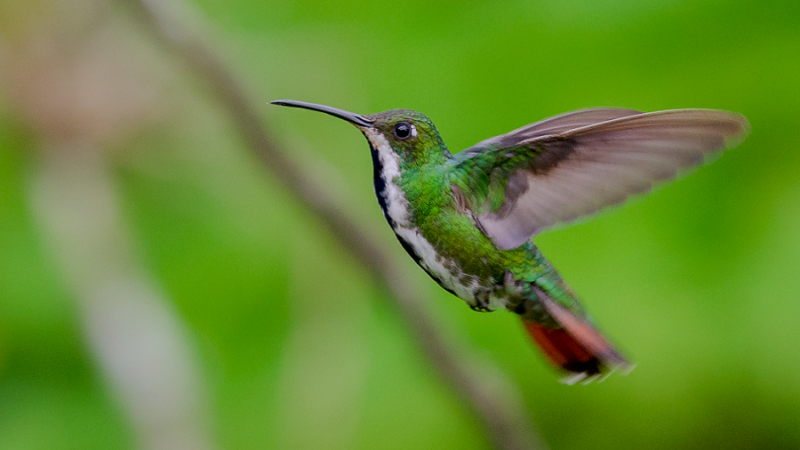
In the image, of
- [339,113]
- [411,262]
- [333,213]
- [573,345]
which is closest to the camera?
[339,113]

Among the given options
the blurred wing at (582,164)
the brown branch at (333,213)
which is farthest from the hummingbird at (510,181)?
the brown branch at (333,213)

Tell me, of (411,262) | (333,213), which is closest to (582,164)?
(333,213)

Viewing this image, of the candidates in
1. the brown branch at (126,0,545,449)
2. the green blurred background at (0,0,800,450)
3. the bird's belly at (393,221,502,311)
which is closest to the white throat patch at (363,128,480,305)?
the bird's belly at (393,221,502,311)

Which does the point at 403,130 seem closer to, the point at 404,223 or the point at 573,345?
the point at 404,223

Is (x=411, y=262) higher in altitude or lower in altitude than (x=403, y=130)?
lower

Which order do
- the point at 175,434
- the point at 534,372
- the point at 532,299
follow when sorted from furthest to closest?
the point at 534,372 → the point at 175,434 → the point at 532,299

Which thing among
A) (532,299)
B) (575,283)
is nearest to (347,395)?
(575,283)

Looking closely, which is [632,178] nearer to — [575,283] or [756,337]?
[575,283]
